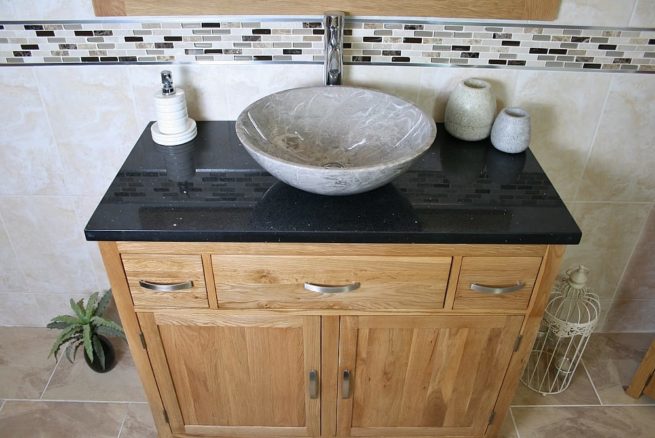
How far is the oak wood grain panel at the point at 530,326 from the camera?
1213mm

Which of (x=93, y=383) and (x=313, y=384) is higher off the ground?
(x=313, y=384)

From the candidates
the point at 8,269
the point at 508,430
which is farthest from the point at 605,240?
the point at 8,269

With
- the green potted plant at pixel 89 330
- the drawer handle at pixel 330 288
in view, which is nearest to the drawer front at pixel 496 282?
the drawer handle at pixel 330 288

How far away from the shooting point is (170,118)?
1.42 m

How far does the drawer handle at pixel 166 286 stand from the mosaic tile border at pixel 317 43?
2.05 ft

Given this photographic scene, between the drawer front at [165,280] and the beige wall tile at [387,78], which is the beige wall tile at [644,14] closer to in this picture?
the beige wall tile at [387,78]

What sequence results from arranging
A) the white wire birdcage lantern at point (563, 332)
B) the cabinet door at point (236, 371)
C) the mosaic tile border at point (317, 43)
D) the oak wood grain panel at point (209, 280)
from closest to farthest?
the oak wood grain panel at point (209, 280) < the cabinet door at point (236, 371) < the mosaic tile border at point (317, 43) < the white wire birdcage lantern at point (563, 332)

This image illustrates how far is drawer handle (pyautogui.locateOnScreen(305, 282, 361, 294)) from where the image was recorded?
1.23 metres

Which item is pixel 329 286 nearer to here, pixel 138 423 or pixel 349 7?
pixel 349 7

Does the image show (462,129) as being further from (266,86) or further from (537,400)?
(537,400)

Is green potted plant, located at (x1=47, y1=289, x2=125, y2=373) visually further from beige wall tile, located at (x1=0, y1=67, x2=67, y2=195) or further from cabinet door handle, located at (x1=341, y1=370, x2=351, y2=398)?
cabinet door handle, located at (x1=341, y1=370, x2=351, y2=398)

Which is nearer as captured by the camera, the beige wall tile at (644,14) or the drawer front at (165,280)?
the drawer front at (165,280)

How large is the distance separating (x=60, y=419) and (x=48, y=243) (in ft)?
1.88

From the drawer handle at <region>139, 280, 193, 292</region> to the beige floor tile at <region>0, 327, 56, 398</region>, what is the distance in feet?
2.97
